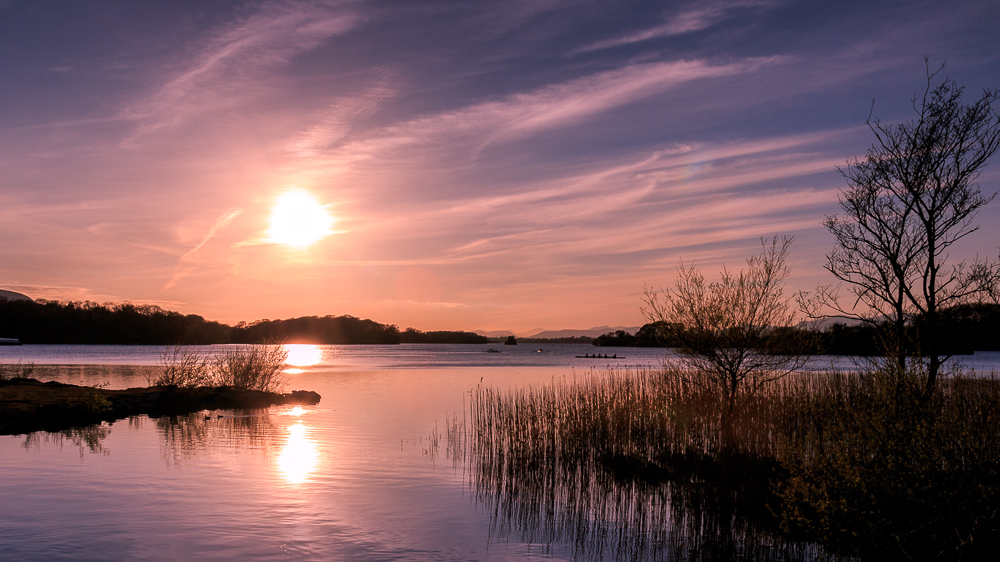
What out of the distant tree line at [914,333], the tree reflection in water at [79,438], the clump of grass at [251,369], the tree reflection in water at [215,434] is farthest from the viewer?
the clump of grass at [251,369]

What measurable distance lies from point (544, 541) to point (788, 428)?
34.2 feet

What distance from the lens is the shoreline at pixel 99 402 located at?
23938 mm

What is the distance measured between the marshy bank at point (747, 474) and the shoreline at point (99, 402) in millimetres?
15856

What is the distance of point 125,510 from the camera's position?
39.8 feet

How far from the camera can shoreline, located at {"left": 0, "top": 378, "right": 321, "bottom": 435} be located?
23.9 meters

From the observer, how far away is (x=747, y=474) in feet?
47.9

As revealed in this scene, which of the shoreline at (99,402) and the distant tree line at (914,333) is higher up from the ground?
the distant tree line at (914,333)

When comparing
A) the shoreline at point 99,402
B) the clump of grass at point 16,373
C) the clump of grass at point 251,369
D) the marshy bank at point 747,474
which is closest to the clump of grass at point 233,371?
the clump of grass at point 251,369

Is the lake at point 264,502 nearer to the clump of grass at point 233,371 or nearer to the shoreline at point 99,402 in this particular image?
the shoreline at point 99,402

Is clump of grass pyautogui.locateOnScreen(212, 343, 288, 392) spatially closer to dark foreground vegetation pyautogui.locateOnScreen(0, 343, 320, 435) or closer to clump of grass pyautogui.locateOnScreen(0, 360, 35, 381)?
dark foreground vegetation pyautogui.locateOnScreen(0, 343, 320, 435)

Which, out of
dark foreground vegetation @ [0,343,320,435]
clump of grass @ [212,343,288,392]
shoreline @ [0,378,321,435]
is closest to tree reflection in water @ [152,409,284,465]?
shoreline @ [0,378,321,435]

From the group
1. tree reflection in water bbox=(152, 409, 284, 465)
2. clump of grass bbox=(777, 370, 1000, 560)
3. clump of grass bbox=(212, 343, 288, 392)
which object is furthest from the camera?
clump of grass bbox=(212, 343, 288, 392)

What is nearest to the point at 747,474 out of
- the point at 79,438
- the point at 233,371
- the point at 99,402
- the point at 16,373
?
the point at 79,438

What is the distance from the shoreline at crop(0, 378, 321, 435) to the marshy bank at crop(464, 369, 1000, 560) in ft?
52.0
